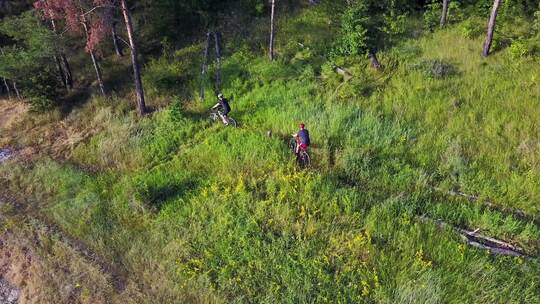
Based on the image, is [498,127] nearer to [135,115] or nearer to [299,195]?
[299,195]

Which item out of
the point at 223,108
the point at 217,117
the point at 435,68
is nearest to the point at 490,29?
the point at 435,68

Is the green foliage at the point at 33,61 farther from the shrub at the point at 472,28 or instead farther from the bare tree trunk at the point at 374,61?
the shrub at the point at 472,28

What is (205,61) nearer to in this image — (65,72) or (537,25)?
(65,72)

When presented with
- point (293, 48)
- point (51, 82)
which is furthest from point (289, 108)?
point (51, 82)

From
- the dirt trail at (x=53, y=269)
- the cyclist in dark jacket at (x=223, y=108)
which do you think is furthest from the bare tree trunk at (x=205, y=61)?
the dirt trail at (x=53, y=269)

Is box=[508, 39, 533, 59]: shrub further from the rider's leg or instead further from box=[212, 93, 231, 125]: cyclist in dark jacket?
the rider's leg
